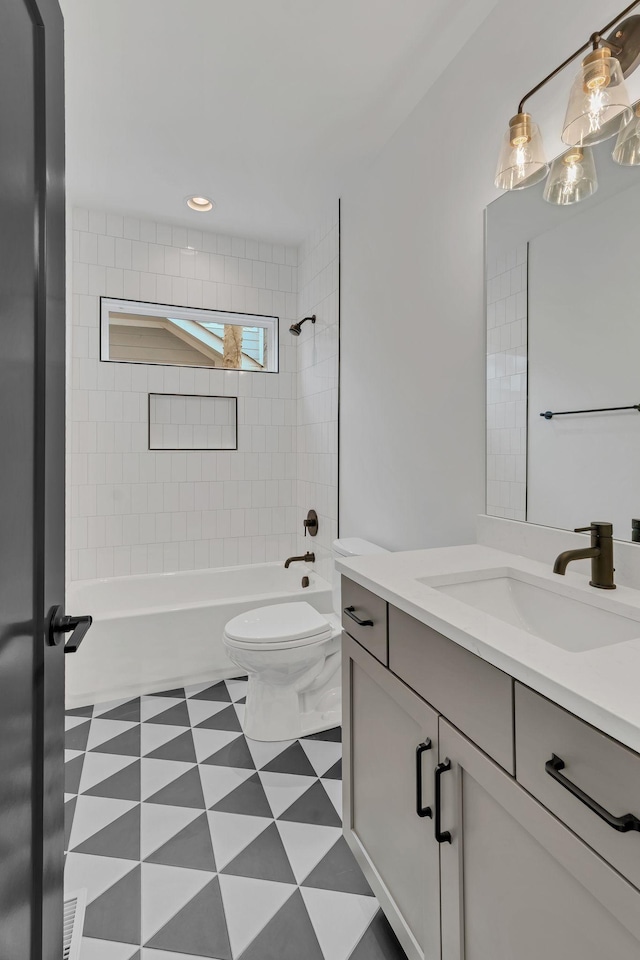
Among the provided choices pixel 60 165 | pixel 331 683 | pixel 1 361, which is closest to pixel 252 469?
pixel 331 683

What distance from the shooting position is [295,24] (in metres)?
1.54

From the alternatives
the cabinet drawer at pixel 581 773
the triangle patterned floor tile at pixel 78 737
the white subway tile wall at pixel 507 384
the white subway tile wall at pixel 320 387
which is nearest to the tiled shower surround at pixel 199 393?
the white subway tile wall at pixel 320 387

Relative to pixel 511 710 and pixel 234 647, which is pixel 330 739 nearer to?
pixel 234 647

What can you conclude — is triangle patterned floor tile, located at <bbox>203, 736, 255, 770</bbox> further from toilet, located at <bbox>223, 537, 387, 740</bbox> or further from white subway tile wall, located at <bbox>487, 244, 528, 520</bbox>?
white subway tile wall, located at <bbox>487, 244, 528, 520</bbox>

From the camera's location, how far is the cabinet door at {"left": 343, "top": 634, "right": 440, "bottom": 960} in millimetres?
919

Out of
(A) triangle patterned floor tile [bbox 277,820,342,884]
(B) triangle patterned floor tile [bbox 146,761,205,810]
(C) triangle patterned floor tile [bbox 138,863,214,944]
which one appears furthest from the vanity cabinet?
(B) triangle patterned floor tile [bbox 146,761,205,810]

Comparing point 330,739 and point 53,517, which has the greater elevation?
point 53,517

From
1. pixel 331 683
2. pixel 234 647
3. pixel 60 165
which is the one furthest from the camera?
pixel 331 683

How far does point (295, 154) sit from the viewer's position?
223 cm

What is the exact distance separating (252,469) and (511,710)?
270 centimetres

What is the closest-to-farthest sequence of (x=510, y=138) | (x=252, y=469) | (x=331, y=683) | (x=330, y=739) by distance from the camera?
(x=510, y=138) < (x=330, y=739) < (x=331, y=683) < (x=252, y=469)

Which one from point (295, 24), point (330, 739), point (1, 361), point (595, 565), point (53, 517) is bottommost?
point (330, 739)

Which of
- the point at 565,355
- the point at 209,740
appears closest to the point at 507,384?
the point at 565,355

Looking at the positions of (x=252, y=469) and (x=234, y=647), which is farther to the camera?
(x=252, y=469)
